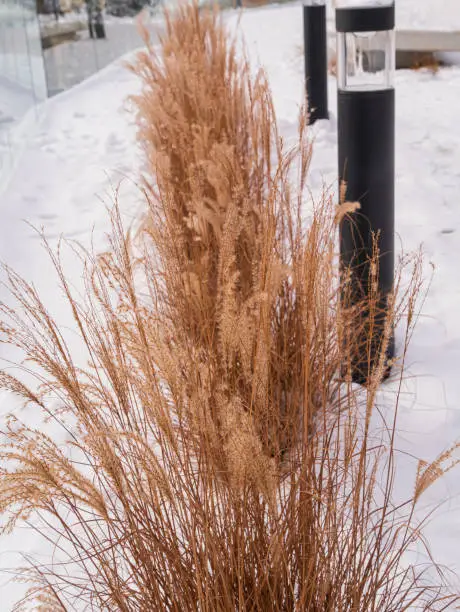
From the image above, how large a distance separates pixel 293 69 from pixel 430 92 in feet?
3.63

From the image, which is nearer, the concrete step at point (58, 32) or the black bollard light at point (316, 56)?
the black bollard light at point (316, 56)

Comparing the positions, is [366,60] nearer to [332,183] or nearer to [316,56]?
[332,183]

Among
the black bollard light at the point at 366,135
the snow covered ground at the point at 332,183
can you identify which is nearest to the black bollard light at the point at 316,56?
the snow covered ground at the point at 332,183

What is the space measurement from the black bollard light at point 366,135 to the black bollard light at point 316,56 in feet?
6.25

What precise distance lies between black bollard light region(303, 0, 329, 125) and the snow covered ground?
0.10 m

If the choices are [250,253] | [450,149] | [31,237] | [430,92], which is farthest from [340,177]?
[430,92]

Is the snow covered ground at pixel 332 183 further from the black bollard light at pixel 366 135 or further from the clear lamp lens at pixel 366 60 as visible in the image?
the clear lamp lens at pixel 366 60

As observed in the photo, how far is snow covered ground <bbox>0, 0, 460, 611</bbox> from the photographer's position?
1436mm

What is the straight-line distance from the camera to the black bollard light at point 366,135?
58.3 inches

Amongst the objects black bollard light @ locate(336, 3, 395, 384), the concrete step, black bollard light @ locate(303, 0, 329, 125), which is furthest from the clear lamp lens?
the concrete step

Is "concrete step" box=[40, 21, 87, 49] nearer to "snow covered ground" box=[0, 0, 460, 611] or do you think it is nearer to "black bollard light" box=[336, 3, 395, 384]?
"snow covered ground" box=[0, 0, 460, 611]

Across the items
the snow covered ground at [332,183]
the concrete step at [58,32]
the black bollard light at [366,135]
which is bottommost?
the snow covered ground at [332,183]

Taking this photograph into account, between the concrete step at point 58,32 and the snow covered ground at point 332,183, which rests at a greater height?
the concrete step at point 58,32

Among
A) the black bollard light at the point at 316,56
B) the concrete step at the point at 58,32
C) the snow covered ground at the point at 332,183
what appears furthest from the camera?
the concrete step at the point at 58,32
